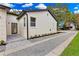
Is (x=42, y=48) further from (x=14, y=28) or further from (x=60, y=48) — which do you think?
(x=14, y=28)

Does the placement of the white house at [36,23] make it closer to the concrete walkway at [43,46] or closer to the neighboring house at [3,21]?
the concrete walkway at [43,46]

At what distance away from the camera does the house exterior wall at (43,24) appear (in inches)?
244

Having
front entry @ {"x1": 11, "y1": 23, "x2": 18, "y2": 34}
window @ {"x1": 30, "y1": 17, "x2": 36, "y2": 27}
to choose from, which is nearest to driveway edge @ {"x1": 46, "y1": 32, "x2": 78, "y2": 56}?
window @ {"x1": 30, "y1": 17, "x2": 36, "y2": 27}

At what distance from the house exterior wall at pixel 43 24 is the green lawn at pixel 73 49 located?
0.76m

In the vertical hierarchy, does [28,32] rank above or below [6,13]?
below

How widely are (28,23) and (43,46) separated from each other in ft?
3.00

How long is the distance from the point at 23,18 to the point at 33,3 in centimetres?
60

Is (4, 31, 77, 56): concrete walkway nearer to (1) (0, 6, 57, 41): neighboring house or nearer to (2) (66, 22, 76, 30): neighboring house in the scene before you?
(2) (66, 22, 76, 30): neighboring house

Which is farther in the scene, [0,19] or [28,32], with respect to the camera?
[28,32]

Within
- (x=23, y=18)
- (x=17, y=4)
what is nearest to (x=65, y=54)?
(x=23, y=18)

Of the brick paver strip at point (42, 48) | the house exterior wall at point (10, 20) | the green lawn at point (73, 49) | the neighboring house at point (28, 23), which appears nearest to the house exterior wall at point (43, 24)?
the neighboring house at point (28, 23)

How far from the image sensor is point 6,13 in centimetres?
585

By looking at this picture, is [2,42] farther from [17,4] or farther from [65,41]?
[65,41]

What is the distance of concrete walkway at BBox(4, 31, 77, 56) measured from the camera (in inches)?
227
